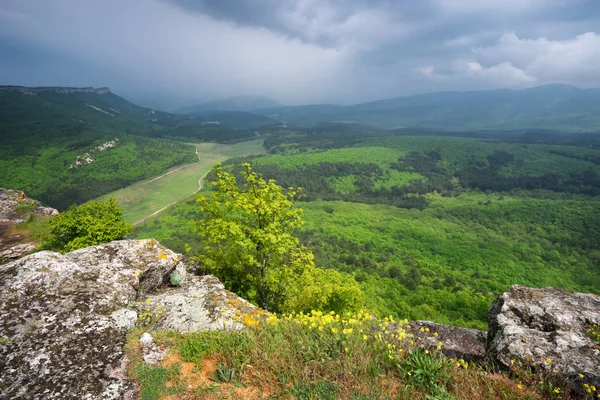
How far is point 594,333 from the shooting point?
26.0ft

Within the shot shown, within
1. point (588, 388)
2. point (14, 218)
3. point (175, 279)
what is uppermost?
point (588, 388)

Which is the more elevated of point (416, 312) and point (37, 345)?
point (37, 345)

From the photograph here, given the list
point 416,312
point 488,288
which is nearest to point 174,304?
point 416,312

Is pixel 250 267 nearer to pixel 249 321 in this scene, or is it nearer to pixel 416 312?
pixel 249 321

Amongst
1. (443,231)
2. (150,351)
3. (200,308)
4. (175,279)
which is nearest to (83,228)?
(175,279)

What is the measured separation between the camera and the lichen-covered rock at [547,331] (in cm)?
686

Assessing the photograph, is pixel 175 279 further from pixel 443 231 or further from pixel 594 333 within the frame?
pixel 443 231

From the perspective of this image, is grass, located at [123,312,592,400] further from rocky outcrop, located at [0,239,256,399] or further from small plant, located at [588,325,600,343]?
small plant, located at [588,325,600,343]

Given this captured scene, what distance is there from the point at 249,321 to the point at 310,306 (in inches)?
346

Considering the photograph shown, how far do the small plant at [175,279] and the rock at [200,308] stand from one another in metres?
0.38

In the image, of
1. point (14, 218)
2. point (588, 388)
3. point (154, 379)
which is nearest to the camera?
point (588, 388)

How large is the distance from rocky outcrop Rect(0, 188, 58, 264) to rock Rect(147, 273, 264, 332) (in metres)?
13.9

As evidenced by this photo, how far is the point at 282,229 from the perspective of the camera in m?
15.3

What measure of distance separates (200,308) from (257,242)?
15.7ft
